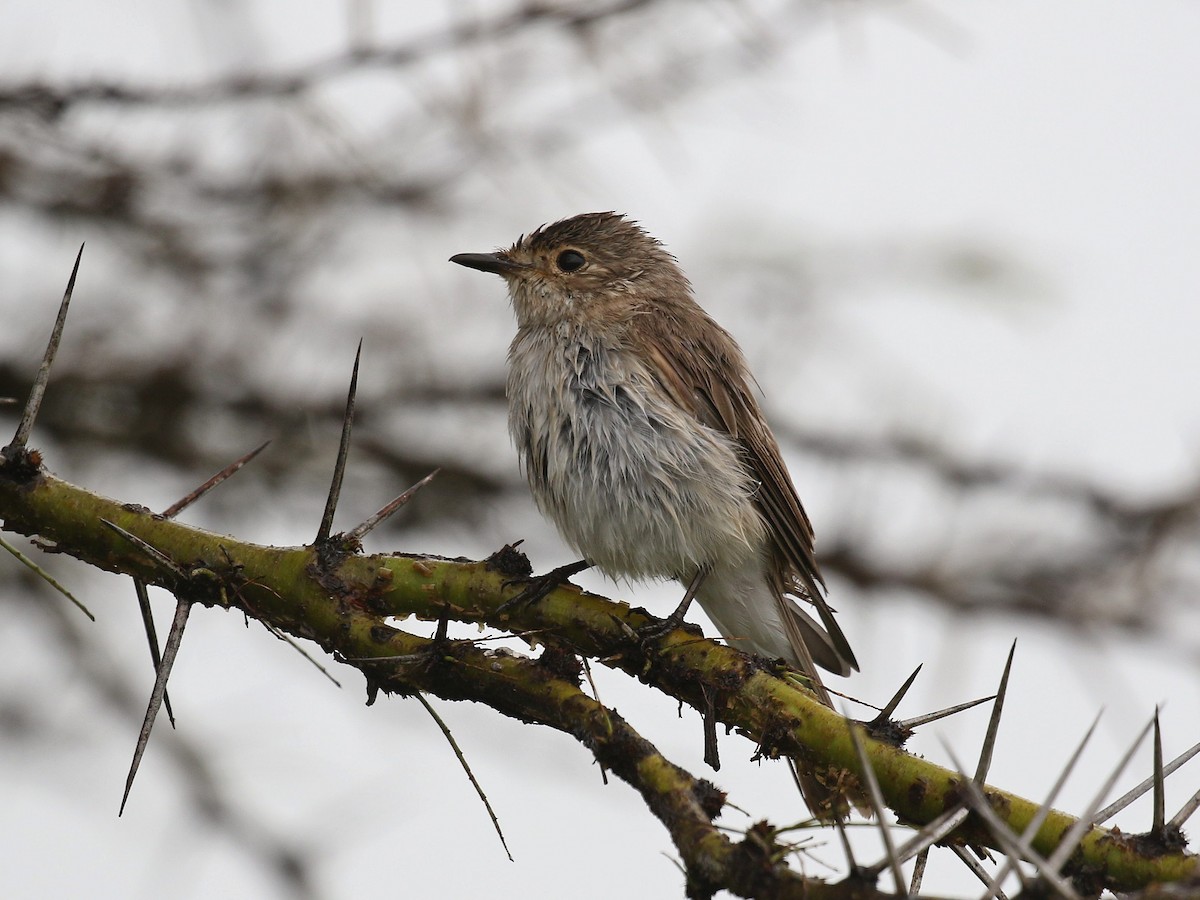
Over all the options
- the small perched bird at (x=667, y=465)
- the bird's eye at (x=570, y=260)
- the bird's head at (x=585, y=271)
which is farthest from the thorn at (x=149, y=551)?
the bird's eye at (x=570, y=260)

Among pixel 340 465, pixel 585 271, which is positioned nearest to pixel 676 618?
pixel 340 465

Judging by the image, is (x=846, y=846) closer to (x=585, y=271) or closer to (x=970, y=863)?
(x=970, y=863)

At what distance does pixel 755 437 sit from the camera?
202 inches

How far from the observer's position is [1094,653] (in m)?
4.88

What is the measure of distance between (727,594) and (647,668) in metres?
2.12

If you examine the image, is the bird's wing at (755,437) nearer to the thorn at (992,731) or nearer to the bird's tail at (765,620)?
the bird's tail at (765,620)

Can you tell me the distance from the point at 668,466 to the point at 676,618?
39.9 inches

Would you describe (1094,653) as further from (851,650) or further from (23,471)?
(23,471)

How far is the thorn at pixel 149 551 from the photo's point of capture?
2639 mm

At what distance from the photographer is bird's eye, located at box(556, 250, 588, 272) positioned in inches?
230

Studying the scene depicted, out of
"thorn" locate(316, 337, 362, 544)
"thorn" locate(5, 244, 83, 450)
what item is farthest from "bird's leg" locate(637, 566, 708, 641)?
"thorn" locate(5, 244, 83, 450)

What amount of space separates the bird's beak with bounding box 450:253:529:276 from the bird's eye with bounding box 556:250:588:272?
7.6 inches

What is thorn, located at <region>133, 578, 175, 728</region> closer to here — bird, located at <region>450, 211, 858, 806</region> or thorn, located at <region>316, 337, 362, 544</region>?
thorn, located at <region>316, 337, 362, 544</region>

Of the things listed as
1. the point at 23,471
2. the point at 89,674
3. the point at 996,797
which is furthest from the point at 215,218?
the point at 996,797
